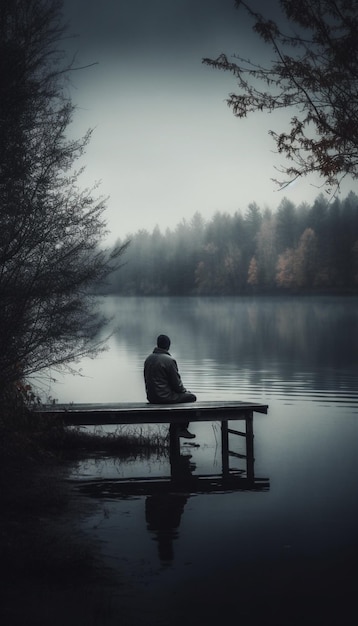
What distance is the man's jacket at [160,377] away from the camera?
13984mm

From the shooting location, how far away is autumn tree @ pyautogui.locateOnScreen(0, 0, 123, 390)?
34.3 feet

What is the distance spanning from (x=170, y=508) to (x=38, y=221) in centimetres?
435

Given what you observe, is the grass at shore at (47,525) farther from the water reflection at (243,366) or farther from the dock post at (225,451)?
the water reflection at (243,366)

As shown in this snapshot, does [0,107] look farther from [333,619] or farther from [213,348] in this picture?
[213,348]

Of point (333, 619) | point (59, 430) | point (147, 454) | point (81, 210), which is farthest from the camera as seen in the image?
point (147, 454)

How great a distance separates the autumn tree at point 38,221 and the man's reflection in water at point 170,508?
2451 mm

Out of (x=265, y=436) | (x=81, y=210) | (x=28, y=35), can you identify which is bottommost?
(x=265, y=436)

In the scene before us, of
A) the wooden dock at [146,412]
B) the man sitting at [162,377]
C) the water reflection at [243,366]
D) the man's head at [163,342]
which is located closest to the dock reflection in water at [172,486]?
the wooden dock at [146,412]

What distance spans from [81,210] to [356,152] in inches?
156

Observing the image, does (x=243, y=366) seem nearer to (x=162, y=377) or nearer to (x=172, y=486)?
(x=162, y=377)

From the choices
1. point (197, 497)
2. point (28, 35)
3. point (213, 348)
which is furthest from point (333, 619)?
point (213, 348)

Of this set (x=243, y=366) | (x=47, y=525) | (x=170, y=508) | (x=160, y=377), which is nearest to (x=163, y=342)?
(x=160, y=377)

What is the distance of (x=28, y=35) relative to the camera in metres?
10.8

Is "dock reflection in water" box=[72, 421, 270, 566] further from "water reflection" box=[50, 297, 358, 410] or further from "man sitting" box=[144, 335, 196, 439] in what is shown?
"water reflection" box=[50, 297, 358, 410]
